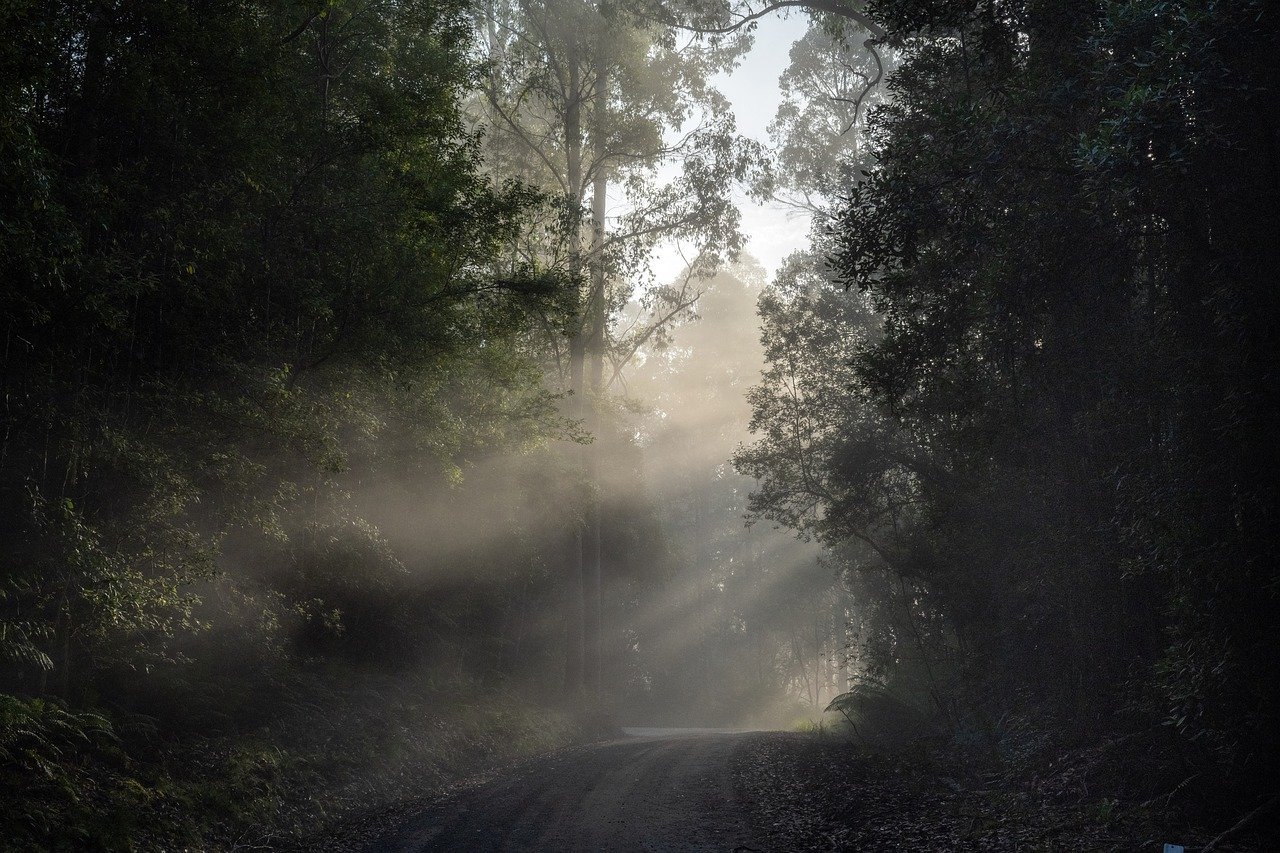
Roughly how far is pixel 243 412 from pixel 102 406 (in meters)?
1.42

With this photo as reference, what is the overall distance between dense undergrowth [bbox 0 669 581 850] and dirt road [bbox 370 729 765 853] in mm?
1333

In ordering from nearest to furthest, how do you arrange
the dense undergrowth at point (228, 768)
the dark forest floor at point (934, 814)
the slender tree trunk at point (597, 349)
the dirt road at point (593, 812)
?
1. the dense undergrowth at point (228, 768)
2. the dark forest floor at point (934, 814)
3. the dirt road at point (593, 812)
4. the slender tree trunk at point (597, 349)

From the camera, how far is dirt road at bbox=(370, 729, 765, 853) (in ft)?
29.9

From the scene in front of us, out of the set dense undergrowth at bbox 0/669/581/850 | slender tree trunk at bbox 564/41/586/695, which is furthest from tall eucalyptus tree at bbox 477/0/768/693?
dense undergrowth at bbox 0/669/581/850

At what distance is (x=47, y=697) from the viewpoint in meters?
8.88

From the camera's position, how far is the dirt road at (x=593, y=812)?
9125 millimetres

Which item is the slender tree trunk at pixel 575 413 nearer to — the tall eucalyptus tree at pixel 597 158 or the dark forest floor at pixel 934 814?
the tall eucalyptus tree at pixel 597 158

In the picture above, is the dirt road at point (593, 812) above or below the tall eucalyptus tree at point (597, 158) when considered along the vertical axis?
below

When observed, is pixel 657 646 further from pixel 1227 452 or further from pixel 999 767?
pixel 1227 452

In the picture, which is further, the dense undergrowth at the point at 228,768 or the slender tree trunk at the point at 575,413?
the slender tree trunk at the point at 575,413

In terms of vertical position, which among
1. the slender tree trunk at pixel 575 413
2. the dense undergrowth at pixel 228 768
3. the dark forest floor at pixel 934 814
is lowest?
the dark forest floor at pixel 934 814

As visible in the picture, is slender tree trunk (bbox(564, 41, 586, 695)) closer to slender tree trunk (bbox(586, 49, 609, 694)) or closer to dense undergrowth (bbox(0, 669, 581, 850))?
slender tree trunk (bbox(586, 49, 609, 694))

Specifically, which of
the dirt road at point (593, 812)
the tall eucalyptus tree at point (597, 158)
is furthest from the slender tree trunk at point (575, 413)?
the dirt road at point (593, 812)

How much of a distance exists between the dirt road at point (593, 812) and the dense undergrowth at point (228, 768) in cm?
133
